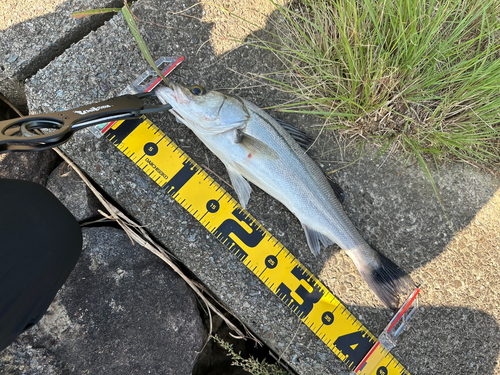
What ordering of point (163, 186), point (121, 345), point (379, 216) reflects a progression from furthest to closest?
1. point (379, 216)
2. point (163, 186)
3. point (121, 345)

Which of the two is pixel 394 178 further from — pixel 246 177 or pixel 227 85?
pixel 227 85

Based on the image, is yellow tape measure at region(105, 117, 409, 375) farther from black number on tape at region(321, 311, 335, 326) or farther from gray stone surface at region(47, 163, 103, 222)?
gray stone surface at region(47, 163, 103, 222)

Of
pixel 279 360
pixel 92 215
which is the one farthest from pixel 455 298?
pixel 92 215

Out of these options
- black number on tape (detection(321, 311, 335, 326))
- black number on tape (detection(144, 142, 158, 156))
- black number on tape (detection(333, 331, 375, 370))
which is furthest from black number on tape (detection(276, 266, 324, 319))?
black number on tape (detection(144, 142, 158, 156))

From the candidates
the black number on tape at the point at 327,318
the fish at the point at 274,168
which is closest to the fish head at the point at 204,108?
the fish at the point at 274,168

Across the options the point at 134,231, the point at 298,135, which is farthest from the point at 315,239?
the point at 134,231
